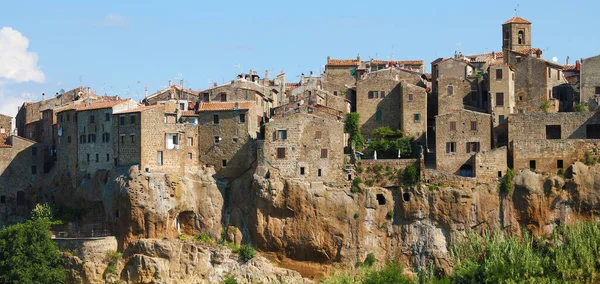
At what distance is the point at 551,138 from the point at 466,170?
6.42 metres

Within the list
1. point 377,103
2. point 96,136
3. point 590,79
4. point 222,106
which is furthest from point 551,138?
point 96,136

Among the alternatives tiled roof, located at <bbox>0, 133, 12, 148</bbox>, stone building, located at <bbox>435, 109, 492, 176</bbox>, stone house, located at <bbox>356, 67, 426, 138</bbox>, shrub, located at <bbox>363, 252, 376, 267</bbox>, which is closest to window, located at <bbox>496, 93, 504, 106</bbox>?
stone building, located at <bbox>435, 109, 492, 176</bbox>

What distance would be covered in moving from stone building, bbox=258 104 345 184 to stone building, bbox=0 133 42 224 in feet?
62.5

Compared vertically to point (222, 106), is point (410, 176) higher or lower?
lower

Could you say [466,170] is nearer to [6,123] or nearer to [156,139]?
[156,139]

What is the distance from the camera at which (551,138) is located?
9312 centimetres

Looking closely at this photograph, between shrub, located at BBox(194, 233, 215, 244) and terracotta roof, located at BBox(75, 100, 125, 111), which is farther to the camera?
terracotta roof, located at BBox(75, 100, 125, 111)

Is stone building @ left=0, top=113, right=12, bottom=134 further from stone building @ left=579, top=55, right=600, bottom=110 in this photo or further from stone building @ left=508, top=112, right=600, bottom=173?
stone building @ left=579, top=55, right=600, bottom=110

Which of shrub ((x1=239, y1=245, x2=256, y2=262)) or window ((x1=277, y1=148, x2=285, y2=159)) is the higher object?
window ((x1=277, y1=148, x2=285, y2=159))

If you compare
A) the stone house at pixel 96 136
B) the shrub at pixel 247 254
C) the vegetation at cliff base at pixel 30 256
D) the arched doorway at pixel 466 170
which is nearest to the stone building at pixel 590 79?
the arched doorway at pixel 466 170

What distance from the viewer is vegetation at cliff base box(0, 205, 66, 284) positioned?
91375mm

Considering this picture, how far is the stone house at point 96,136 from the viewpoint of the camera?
9438 cm

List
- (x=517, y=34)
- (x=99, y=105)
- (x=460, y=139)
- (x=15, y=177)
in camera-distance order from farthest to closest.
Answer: (x=517, y=34)
(x=15, y=177)
(x=99, y=105)
(x=460, y=139)

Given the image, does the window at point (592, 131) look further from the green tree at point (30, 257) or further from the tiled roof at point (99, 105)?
the green tree at point (30, 257)
